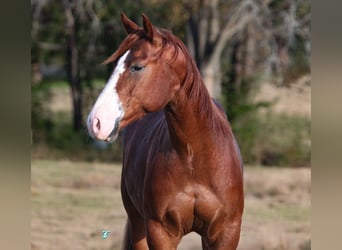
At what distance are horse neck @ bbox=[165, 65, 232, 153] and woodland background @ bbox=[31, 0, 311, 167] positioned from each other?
14.7 ft

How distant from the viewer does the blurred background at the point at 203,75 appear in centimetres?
692

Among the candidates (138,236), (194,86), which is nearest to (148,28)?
(194,86)

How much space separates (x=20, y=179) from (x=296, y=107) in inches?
187

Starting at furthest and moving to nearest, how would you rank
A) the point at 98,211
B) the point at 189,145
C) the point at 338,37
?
the point at 98,211
the point at 338,37
the point at 189,145

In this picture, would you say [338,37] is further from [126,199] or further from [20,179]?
[20,179]

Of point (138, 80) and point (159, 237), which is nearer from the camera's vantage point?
point (138, 80)

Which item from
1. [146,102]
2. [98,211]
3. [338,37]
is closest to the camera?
[146,102]

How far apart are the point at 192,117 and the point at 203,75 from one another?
189 inches

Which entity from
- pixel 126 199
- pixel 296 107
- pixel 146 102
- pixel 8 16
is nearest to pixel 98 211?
pixel 296 107

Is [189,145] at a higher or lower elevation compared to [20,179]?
higher

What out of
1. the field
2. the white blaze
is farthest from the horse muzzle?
the field

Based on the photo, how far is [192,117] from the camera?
2371mm

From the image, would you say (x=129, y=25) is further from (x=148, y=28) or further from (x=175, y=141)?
(x=175, y=141)

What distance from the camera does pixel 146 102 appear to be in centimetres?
221
